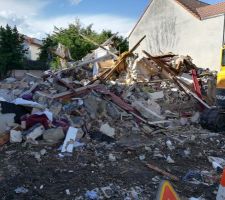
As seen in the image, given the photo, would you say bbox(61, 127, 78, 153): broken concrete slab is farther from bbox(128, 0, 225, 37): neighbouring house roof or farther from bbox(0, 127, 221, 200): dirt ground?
bbox(128, 0, 225, 37): neighbouring house roof

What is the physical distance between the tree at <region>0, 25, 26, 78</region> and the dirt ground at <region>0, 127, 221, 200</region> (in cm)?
1766

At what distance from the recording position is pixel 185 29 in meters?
25.5

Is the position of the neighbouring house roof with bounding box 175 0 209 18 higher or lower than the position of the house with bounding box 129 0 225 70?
higher

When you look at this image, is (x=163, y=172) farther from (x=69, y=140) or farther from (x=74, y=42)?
(x=74, y=42)

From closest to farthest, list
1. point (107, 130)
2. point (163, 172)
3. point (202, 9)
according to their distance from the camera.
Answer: point (163, 172) → point (107, 130) → point (202, 9)

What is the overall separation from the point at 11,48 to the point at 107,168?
67.0 feet

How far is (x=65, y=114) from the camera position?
950 centimetres

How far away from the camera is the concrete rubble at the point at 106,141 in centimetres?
595

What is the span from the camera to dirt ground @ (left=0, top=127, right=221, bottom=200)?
5679 millimetres

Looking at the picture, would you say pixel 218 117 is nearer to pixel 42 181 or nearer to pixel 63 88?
pixel 63 88

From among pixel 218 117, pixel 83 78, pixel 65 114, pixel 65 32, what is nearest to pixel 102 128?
pixel 65 114

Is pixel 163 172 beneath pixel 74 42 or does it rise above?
beneath

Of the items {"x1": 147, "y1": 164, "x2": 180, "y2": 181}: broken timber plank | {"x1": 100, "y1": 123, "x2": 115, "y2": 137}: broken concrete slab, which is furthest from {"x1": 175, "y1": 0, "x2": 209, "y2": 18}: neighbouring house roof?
{"x1": 147, "y1": 164, "x2": 180, "y2": 181}: broken timber plank

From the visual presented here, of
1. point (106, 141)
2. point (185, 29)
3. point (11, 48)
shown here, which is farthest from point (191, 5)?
point (106, 141)
